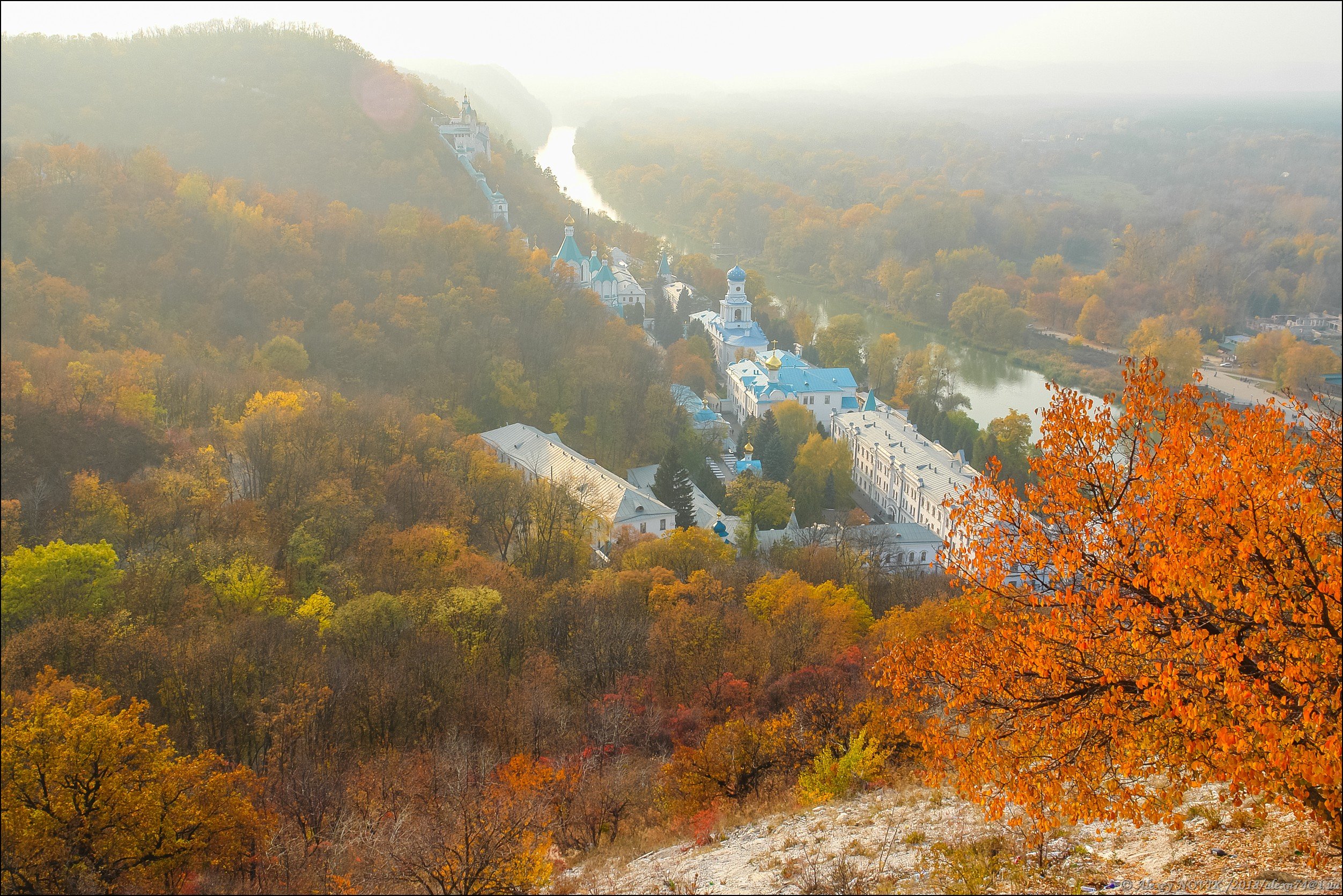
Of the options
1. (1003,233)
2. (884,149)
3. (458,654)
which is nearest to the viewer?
(458,654)

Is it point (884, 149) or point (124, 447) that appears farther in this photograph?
point (884, 149)

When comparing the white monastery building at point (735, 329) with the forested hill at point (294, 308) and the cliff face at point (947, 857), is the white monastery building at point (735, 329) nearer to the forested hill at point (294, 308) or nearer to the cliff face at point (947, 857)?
the forested hill at point (294, 308)

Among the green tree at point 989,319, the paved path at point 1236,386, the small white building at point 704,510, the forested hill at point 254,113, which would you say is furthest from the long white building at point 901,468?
the forested hill at point 254,113

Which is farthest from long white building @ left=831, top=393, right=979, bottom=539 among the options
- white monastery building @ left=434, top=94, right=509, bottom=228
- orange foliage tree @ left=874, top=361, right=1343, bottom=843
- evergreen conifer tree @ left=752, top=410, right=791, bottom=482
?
white monastery building @ left=434, top=94, right=509, bottom=228

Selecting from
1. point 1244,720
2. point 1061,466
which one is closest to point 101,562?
point 1061,466

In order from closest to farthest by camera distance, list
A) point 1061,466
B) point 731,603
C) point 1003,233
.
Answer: point 1061,466
point 731,603
point 1003,233

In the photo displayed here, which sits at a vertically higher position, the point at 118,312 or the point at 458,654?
the point at 118,312

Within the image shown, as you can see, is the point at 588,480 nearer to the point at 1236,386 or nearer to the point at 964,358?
the point at 964,358

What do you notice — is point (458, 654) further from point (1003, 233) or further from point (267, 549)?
point (1003, 233)
